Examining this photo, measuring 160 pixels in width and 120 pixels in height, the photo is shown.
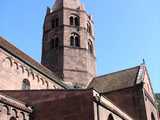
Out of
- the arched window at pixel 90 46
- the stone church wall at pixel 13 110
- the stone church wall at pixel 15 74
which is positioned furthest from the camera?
the arched window at pixel 90 46

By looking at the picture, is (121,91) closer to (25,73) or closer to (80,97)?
(25,73)

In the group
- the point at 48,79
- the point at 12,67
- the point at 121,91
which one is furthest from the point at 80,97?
the point at 121,91

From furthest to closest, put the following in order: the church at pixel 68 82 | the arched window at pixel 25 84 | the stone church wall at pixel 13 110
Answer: the arched window at pixel 25 84 → the church at pixel 68 82 → the stone church wall at pixel 13 110

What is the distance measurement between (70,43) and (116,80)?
8.70 m

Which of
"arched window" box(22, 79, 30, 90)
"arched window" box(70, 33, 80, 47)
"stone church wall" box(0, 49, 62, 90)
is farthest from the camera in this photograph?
"arched window" box(70, 33, 80, 47)

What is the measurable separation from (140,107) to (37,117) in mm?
14663

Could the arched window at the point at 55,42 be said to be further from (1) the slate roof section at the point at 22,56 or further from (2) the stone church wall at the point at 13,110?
(2) the stone church wall at the point at 13,110

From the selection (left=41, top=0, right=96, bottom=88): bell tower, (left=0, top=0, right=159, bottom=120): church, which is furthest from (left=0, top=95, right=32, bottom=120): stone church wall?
(left=41, top=0, right=96, bottom=88): bell tower

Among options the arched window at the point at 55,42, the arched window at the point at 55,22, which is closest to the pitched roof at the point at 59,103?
the arched window at the point at 55,42

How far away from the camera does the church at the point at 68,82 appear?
920 inches

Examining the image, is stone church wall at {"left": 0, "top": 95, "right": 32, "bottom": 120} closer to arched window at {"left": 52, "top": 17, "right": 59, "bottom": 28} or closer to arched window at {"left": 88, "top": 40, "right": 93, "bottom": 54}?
arched window at {"left": 88, "top": 40, "right": 93, "bottom": 54}

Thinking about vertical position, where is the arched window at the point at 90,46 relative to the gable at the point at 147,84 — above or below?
above

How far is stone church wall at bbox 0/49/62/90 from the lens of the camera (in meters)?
28.8

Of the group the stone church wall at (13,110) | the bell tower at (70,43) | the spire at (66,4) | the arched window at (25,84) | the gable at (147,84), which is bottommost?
the stone church wall at (13,110)
